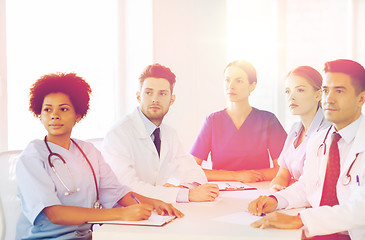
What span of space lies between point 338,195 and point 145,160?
1.02 m

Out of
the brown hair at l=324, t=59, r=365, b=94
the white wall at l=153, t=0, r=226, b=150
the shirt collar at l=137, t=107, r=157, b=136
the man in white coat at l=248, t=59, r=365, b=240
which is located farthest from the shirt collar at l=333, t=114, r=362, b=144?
the white wall at l=153, t=0, r=226, b=150

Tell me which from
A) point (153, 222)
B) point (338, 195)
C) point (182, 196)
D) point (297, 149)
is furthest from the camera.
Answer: point (297, 149)

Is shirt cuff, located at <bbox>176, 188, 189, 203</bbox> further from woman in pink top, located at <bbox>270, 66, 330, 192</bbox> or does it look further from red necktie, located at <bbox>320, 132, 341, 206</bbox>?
woman in pink top, located at <bbox>270, 66, 330, 192</bbox>

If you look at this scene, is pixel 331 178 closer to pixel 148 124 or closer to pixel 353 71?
pixel 353 71

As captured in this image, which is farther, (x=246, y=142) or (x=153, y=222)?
(x=246, y=142)

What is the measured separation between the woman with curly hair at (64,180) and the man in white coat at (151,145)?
231 mm

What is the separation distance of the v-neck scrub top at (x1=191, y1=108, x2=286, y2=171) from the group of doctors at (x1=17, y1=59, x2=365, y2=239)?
289 millimetres

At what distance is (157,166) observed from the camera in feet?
7.64

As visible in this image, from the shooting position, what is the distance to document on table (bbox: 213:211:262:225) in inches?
61.1

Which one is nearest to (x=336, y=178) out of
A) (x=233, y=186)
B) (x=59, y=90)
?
(x=233, y=186)

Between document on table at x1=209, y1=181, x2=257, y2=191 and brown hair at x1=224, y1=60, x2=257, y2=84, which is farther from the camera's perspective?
brown hair at x1=224, y1=60, x2=257, y2=84

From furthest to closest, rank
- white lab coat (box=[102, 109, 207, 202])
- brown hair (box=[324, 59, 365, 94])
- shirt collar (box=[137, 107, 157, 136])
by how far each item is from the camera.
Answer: shirt collar (box=[137, 107, 157, 136]) < white lab coat (box=[102, 109, 207, 202]) < brown hair (box=[324, 59, 365, 94])

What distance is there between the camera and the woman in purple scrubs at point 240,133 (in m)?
2.86

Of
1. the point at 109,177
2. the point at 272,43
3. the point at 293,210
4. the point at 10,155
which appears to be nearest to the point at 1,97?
the point at 10,155
